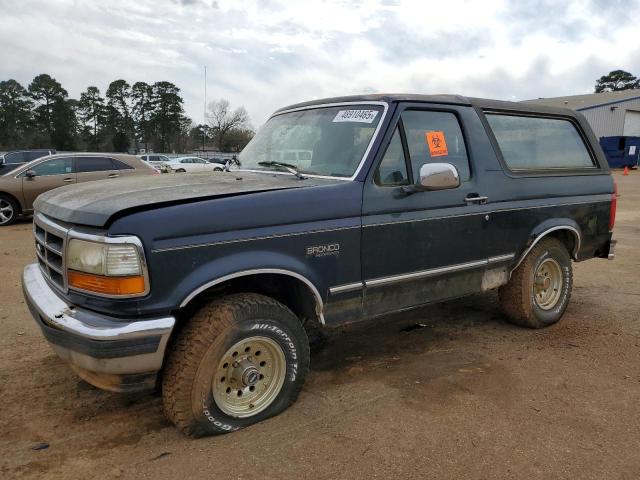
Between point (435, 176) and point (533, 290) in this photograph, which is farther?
point (533, 290)

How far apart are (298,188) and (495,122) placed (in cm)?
221

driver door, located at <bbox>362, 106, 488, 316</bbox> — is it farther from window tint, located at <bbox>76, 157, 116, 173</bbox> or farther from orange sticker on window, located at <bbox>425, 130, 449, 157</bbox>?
window tint, located at <bbox>76, 157, 116, 173</bbox>

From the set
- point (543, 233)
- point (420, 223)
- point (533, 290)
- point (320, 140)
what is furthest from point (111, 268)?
point (533, 290)

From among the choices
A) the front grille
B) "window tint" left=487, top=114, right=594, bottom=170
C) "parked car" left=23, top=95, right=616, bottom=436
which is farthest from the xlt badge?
"window tint" left=487, top=114, right=594, bottom=170

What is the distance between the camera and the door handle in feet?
12.6

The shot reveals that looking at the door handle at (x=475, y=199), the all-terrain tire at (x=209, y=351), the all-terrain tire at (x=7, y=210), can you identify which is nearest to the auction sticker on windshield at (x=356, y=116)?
the door handle at (x=475, y=199)

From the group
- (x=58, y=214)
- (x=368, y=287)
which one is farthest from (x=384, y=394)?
(x=58, y=214)

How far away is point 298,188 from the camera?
10.1 feet

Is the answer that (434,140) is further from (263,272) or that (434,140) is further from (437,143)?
(263,272)

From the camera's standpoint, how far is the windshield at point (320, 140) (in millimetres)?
3479

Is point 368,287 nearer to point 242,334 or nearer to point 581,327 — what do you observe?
point 242,334

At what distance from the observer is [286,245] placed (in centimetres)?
294

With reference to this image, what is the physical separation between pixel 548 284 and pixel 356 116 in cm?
271

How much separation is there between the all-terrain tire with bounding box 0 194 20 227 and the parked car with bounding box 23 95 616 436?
9215mm
